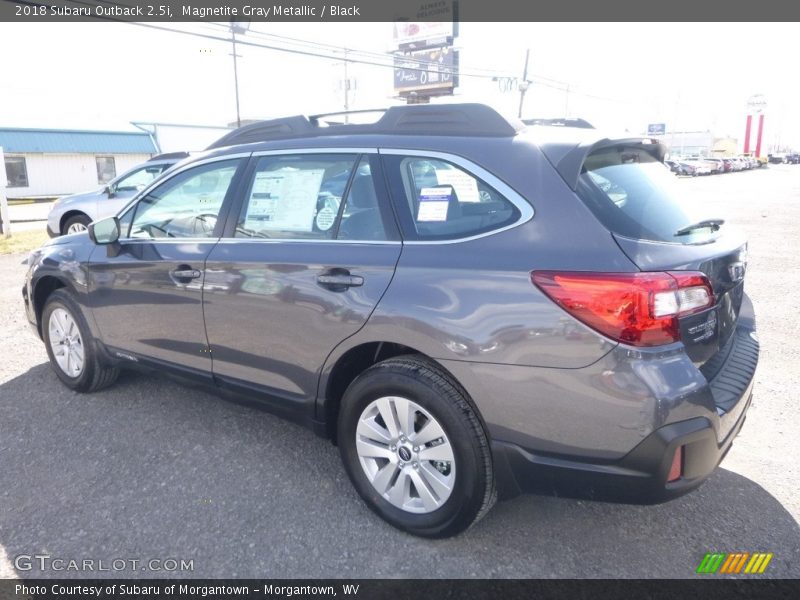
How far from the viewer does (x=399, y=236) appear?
2.74m

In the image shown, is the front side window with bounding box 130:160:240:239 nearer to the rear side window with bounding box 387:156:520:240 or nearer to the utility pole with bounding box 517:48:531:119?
the rear side window with bounding box 387:156:520:240

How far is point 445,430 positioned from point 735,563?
1367 millimetres

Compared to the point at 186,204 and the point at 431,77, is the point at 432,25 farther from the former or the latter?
the point at 186,204

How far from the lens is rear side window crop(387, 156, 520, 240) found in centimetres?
255

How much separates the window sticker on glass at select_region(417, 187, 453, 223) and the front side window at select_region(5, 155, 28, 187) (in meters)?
38.9

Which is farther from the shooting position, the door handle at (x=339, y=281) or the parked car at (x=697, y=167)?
the parked car at (x=697, y=167)

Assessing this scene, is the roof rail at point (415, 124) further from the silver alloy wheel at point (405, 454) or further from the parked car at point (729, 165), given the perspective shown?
the parked car at point (729, 165)

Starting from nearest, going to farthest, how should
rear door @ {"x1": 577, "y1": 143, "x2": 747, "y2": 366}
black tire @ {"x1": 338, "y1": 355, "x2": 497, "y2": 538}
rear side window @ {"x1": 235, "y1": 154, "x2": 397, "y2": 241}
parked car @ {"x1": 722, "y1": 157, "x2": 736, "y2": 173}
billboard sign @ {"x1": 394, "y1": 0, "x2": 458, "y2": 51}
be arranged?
rear door @ {"x1": 577, "y1": 143, "x2": 747, "y2": 366} → black tire @ {"x1": 338, "y1": 355, "x2": 497, "y2": 538} → rear side window @ {"x1": 235, "y1": 154, "x2": 397, "y2": 241} → billboard sign @ {"x1": 394, "y1": 0, "x2": 458, "y2": 51} → parked car @ {"x1": 722, "y1": 157, "x2": 736, "y2": 173}

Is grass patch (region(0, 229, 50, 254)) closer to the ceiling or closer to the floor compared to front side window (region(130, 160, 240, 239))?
closer to the floor

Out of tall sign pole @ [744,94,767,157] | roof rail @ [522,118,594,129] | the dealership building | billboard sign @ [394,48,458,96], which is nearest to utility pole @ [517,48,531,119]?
billboard sign @ [394,48,458,96]

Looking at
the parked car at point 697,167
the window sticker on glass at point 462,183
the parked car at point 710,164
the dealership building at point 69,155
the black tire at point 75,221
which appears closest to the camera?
the window sticker on glass at point 462,183

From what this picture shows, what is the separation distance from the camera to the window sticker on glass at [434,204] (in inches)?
106
